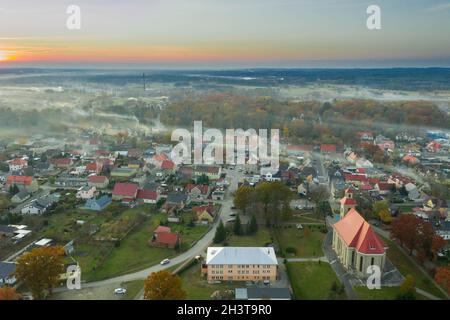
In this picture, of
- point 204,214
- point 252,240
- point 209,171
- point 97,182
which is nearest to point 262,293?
point 252,240

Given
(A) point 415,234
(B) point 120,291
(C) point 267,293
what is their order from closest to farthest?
(C) point 267,293 < (B) point 120,291 < (A) point 415,234

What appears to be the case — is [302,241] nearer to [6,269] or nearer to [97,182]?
[6,269]

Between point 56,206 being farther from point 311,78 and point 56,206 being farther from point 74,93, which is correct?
point 311,78

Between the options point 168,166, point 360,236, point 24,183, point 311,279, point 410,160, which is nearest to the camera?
point 311,279

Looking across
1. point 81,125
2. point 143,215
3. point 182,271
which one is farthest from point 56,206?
point 81,125

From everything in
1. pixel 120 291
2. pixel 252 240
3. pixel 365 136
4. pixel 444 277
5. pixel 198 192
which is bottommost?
pixel 120 291

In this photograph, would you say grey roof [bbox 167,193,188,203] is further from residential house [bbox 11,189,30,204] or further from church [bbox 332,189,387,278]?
church [bbox 332,189,387,278]
